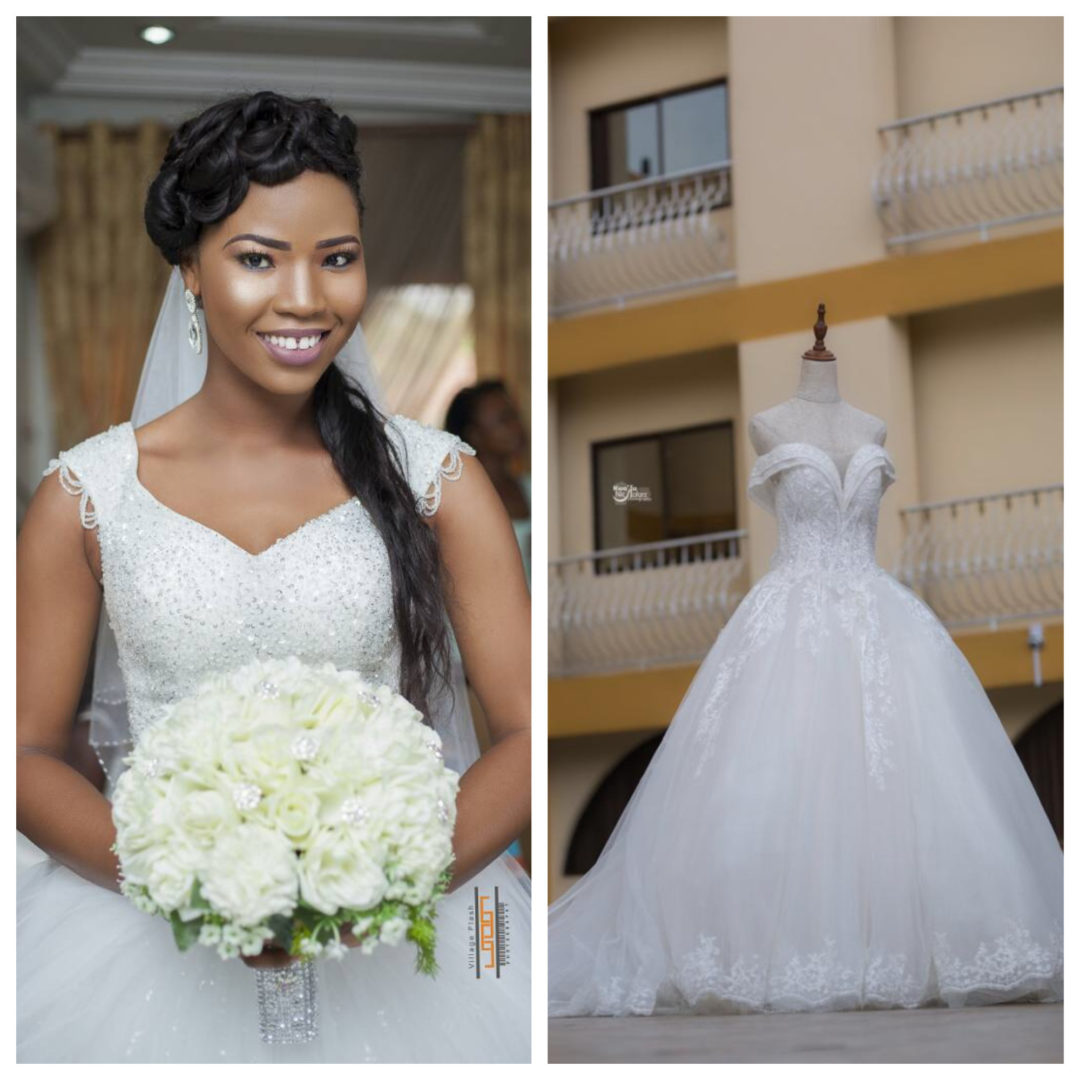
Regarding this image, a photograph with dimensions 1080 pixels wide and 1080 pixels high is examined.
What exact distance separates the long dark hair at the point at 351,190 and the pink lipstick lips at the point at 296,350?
0.15 meters

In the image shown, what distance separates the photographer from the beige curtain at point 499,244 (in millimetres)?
5395

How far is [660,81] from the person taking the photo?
8484mm

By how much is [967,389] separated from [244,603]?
16.5ft

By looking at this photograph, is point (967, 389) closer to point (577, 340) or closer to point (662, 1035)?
point (577, 340)

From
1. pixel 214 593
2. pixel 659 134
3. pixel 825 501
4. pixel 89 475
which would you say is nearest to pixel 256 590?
pixel 214 593

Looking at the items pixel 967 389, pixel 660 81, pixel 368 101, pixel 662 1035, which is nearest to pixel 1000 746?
pixel 662 1035

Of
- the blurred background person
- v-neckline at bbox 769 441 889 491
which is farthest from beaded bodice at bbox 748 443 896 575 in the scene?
the blurred background person

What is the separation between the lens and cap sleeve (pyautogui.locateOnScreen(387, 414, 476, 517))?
130 inches

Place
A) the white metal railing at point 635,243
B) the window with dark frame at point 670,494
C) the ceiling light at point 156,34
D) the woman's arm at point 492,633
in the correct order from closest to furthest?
1. the woman's arm at point 492,633
2. the ceiling light at point 156,34
3. the window with dark frame at point 670,494
4. the white metal railing at point 635,243

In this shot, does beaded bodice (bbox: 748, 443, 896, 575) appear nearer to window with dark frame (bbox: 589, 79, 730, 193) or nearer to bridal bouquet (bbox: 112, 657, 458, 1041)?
bridal bouquet (bbox: 112, 657, 458, 1041)

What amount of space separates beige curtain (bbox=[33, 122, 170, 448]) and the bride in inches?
89.4

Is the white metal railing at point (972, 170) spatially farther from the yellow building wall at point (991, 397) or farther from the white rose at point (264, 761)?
the white rose at point (264, 761)

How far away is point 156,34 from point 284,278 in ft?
4.27
